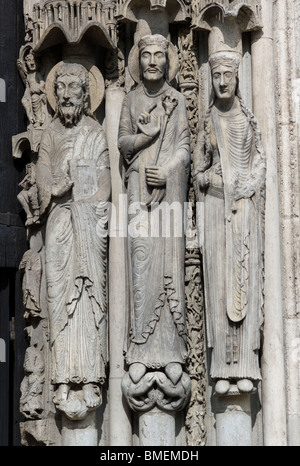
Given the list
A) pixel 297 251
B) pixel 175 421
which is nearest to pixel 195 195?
pixel 297 251

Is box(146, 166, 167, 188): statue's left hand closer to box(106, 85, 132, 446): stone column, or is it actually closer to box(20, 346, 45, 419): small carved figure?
box(106, 85, 132, 446): stone column

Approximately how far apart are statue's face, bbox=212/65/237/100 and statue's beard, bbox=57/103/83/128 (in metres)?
0.89

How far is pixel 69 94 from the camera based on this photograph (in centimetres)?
1002

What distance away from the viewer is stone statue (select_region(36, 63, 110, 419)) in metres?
9.73

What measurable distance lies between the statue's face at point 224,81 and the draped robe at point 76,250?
804 millimetres

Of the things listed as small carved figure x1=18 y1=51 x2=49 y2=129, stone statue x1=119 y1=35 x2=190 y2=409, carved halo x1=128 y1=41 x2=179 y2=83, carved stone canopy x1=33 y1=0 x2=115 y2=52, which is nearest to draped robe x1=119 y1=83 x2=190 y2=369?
stone statue x1=119 y1=35 x2=190 y2=409

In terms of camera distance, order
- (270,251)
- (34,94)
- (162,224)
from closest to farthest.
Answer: (162,224), (270,251), (34,94)

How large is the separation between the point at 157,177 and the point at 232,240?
617 millimetres

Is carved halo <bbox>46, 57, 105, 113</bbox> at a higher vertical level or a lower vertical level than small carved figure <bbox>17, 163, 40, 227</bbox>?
higher

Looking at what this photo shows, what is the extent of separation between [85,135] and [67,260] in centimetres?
83

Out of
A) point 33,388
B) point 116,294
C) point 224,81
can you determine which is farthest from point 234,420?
point 224,81

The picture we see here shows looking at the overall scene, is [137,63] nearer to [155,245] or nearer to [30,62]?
[30,62]

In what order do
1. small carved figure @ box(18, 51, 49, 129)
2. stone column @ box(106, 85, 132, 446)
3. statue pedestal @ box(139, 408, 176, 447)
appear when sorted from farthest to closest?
small carved figure @ box(18, 51, 49, 129)
stone column @ box(106, 85, 132, 446)
statue pedestal @ box(139, 408, 176, 447)

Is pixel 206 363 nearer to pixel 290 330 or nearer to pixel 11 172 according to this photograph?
pixel 290 330
